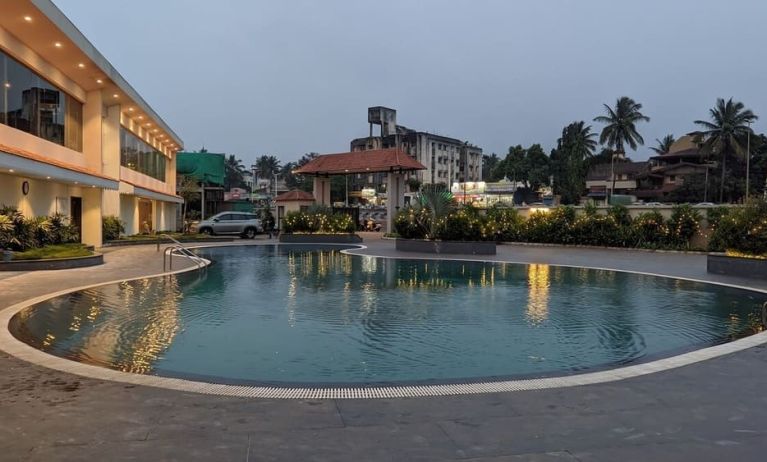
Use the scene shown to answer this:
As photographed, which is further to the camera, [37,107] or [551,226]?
[551,226]

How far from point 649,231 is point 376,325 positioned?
2023 centimetres

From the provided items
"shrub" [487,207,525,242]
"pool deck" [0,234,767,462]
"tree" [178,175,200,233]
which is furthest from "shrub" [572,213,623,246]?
"tree" [178,175,200,233]

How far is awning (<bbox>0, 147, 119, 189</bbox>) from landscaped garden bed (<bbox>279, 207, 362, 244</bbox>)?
10019 mm

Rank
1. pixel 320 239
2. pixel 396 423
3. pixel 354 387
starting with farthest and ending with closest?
pixel 320 239, pixel 354 387, pixel 396 423

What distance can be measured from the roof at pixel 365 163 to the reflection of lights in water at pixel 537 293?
15833 millimetres

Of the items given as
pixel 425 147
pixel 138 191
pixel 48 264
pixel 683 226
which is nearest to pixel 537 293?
pixel 48 264

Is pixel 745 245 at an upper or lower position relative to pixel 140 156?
lower

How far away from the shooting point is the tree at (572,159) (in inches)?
2589

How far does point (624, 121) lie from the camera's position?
6438cm

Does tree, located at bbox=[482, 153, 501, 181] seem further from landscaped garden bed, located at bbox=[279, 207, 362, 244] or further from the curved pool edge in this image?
the curved pool edge

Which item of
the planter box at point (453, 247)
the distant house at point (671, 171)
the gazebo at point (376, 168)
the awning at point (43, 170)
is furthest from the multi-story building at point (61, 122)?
the distant house at point (671, 171)

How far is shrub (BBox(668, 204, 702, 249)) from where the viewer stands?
23797 millimetres

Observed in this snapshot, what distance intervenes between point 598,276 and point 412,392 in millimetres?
11639

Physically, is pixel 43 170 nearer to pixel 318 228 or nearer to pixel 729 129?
pixel 318 228
